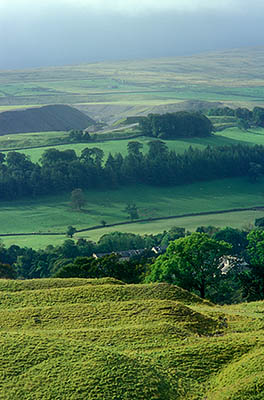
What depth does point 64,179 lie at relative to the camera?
13000 centimetres

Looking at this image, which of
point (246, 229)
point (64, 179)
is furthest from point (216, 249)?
point (64, 179)

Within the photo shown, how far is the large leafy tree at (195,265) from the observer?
49812 mm

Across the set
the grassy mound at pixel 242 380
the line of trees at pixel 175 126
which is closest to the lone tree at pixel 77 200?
the line of trees at pixel 175 126

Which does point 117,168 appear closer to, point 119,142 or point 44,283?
point 119,142

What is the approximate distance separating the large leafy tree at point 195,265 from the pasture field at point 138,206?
4694 cm

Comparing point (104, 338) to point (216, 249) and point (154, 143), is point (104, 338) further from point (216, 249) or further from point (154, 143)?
point (154, 143)

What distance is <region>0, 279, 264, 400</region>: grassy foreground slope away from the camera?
28.6 meters

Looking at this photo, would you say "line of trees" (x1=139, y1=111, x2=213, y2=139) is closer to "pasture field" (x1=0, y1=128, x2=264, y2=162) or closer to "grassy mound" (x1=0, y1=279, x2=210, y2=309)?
"pasture field" (x1=0, y1=128, x2=264, y2=162)

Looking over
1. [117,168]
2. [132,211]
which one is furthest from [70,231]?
[117,168]

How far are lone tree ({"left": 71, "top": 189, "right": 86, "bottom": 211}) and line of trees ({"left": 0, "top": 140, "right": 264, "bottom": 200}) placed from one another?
10.9 m

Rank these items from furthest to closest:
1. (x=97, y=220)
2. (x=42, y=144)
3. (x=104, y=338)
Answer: (x=42, y=144)
(x=97, y=220)
(x=104, y=338)

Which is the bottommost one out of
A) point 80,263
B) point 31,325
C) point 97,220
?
point 97,220

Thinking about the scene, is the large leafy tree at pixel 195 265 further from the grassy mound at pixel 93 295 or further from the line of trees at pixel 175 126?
the line of trees at pixel 175 126

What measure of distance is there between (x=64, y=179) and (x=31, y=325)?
309 ft
